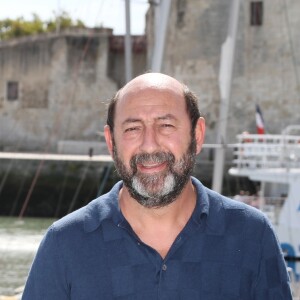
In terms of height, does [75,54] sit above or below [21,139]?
above

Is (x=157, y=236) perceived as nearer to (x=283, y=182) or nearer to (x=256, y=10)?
(x=283, y=182)

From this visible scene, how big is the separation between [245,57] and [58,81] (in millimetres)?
6059

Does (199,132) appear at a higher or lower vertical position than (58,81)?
lower

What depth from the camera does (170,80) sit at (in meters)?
2.21

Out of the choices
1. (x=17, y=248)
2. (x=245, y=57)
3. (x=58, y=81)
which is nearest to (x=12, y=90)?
(x=58, y=81)

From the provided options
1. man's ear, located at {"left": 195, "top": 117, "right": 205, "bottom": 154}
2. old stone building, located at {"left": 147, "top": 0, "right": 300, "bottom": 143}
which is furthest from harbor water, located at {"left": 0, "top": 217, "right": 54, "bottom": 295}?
man's ear, located at {"left": 195, "top": 117, "right": 205, "bottom": 154}

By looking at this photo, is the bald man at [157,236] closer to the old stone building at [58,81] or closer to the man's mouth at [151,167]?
the man's mouth at [151,167]

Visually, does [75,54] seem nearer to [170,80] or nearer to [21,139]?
[21,139]

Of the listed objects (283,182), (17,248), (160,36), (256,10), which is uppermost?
(256,10)

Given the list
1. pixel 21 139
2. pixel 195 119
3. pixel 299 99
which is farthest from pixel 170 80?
pixel 21 139

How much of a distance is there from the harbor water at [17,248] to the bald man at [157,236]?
8786mm

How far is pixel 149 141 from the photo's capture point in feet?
7.10

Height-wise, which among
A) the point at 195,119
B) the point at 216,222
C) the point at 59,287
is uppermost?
the point at 195,119

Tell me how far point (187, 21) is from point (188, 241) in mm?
22642
